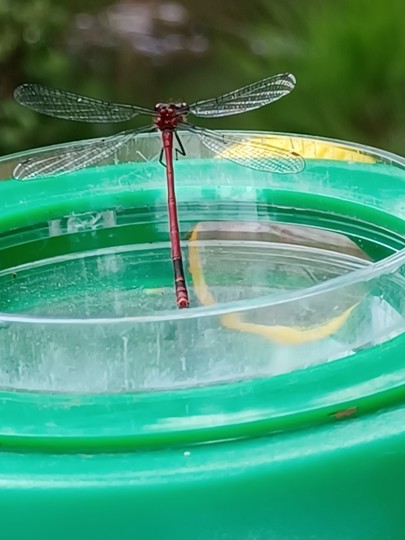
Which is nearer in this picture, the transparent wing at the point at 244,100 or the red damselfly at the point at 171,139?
the red damselfly at the point at 171,139

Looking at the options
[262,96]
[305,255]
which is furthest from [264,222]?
[262,96]

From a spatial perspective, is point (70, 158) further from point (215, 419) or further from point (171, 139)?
point (215, 419)

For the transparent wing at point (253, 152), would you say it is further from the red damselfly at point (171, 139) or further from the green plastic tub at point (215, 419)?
the green plastic tub at point (215, 419)

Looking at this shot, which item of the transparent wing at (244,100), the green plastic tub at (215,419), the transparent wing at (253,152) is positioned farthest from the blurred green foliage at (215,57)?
the green plastic tub at (215,419)

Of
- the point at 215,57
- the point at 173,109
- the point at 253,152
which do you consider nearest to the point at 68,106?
the point at 173,109

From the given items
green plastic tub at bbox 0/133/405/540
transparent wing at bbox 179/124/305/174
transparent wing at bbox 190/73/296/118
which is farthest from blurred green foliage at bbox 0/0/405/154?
green plastic tub at bbox 0/133/405/540

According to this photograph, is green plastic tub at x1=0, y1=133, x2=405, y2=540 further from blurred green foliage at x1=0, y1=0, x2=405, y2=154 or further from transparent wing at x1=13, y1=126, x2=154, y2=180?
blurred green foliage at x1=0, y1=0, x2=405, y2=154

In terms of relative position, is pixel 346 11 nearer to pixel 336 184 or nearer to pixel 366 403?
pixel 336 184
